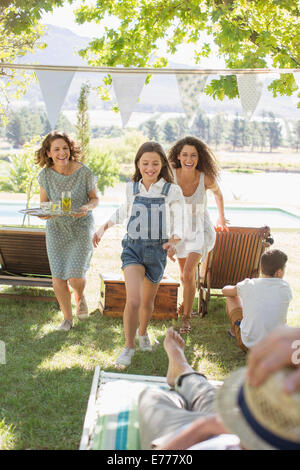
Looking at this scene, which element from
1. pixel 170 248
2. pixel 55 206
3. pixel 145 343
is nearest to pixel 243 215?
pixel 55 206

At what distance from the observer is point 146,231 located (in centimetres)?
386

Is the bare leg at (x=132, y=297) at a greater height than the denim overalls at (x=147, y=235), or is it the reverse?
the denim overalls at (x=147, y=235)

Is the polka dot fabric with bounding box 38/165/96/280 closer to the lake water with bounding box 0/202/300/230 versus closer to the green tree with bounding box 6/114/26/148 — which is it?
the lake water with bounding box 0/202/300/230

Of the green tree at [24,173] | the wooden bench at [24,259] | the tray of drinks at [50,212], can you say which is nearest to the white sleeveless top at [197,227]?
the tray of drinks at [50,212]

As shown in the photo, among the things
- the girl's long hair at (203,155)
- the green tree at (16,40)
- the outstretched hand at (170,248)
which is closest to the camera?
the outstretched hand at (170,248)

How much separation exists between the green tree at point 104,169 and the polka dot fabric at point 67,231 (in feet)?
68.7

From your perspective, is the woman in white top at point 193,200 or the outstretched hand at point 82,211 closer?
the outstretched hand at point 82,211

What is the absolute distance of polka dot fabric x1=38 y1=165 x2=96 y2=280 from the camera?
177 inches

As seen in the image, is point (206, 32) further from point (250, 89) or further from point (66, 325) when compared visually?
point (66, 325)

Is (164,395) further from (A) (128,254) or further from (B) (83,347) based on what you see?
(B) (83,347)

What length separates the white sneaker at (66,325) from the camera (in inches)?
177

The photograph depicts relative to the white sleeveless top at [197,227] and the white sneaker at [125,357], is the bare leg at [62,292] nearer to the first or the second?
the white sneaker at [125,357]
